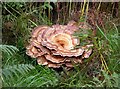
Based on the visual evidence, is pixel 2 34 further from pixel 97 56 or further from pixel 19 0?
pixel 97 56

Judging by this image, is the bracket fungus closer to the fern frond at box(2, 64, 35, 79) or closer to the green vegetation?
the green vegetation

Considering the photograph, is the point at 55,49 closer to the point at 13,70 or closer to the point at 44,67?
the point at 44,67

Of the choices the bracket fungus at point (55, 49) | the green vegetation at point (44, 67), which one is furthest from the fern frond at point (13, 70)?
the bracket fungus at point (55, 49)

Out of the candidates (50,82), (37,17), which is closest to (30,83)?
(50,82)

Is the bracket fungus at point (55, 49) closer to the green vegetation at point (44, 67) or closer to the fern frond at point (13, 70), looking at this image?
the green vegetation at point (44, 67)

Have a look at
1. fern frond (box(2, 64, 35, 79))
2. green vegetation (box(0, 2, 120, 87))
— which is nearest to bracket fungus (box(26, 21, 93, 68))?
green vegetation (box(0, 2, 120, 87))
